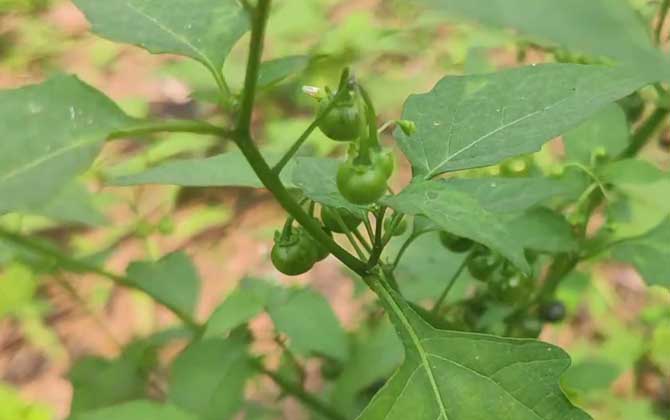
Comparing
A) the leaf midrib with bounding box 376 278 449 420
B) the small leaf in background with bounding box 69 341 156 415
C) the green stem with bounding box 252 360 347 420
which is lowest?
the small leaf in background with bounding box 69 341 156 415

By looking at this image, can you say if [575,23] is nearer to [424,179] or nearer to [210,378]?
[424,179]

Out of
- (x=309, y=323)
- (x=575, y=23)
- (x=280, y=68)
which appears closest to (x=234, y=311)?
(x=309, y=323)

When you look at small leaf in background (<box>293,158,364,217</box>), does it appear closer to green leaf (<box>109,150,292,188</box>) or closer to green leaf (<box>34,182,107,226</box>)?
green leaf (<box>109,150,292,188</box>)

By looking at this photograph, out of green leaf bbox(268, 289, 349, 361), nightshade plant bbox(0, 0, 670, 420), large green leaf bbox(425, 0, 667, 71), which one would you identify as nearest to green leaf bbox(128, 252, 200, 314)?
nightshade plant bbox(0, 0, 670, 420)

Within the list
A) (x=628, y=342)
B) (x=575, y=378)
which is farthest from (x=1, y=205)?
(x=628, y=342)

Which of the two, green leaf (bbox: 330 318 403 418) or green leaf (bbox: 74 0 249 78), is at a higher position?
green leaf (bbox: 74 0 249 78)

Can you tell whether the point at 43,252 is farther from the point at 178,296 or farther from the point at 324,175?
the point at 324,175
